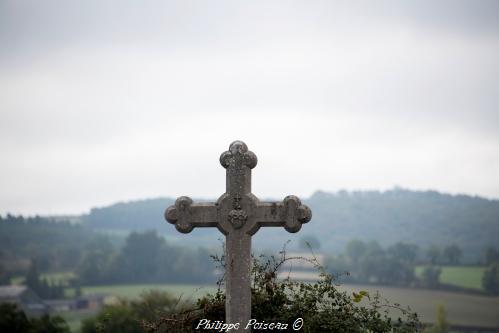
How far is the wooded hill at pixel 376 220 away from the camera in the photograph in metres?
109

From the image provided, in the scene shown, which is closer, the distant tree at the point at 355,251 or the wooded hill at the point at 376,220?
the distant tree at the point at 355,251

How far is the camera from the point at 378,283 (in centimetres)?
7781

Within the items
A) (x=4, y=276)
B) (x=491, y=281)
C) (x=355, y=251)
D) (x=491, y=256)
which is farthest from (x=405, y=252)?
(x=4, y=276)

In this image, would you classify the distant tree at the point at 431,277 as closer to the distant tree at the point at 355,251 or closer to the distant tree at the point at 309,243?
the distant tree at the point at 309,243

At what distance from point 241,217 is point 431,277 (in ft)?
222

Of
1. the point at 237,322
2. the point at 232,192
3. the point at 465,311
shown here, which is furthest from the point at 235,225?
the point at 465,311

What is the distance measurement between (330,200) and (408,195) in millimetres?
14545

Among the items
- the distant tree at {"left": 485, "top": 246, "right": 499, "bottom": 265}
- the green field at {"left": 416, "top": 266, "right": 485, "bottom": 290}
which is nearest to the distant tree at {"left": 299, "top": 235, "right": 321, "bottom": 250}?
the green field at {"left": 416, "top": 266, "right": 485, "bottom": 290}

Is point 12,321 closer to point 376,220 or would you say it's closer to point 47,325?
point 47,325

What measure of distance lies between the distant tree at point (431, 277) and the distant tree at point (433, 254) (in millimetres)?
10646

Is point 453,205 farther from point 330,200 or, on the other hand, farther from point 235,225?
point 235,225

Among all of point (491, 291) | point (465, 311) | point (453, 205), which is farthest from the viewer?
point (453, 205)

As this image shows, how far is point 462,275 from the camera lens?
260 ft

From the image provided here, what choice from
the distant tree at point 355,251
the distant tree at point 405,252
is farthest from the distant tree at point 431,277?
the distant tree at point 355,251
